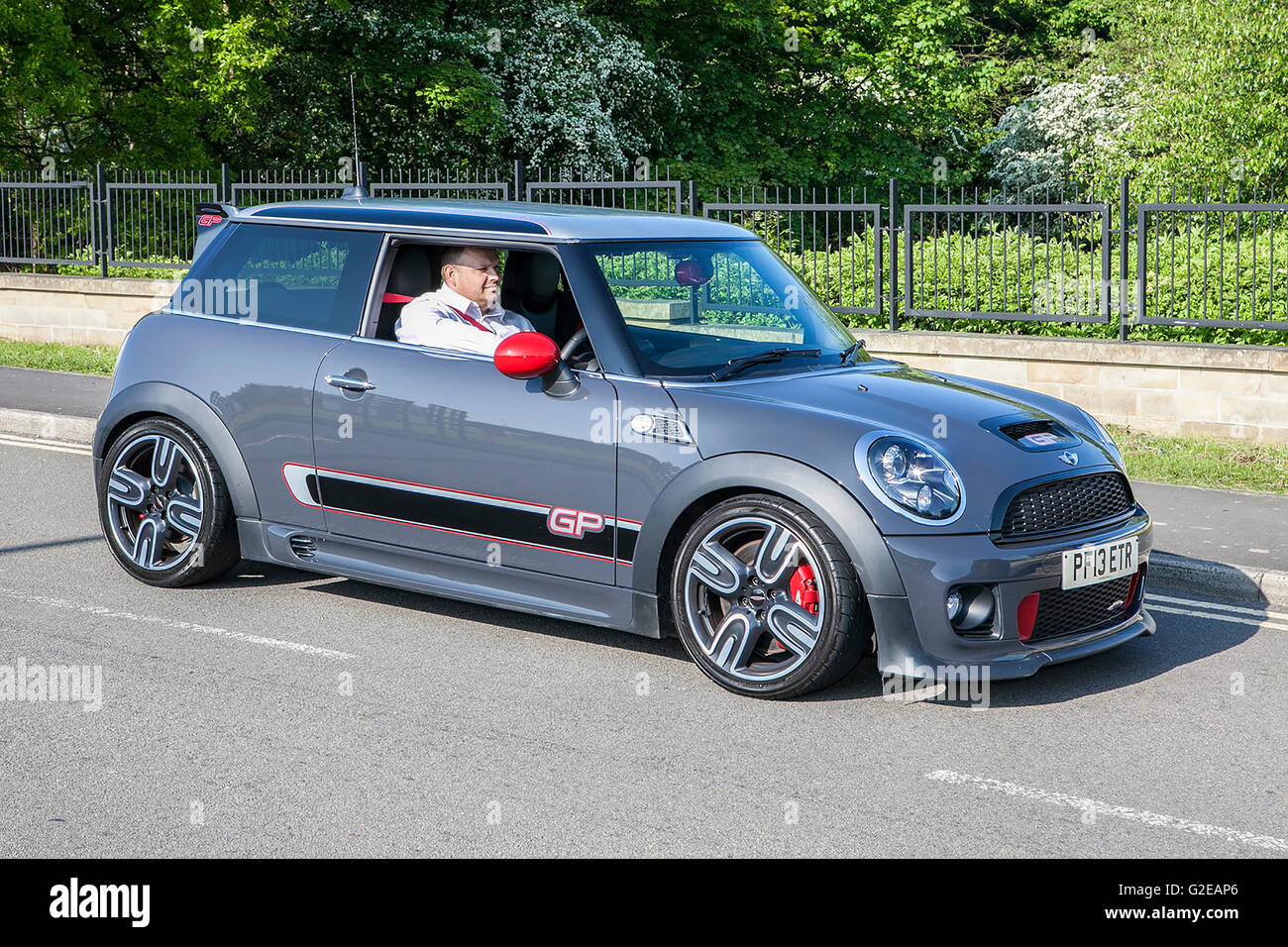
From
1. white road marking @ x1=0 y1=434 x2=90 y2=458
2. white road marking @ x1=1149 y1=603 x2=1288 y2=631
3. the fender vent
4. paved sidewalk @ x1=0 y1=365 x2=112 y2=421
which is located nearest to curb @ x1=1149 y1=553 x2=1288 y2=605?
white road marking @ x1=1149 y1=603 x2=1288 y2=631

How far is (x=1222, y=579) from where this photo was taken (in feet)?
24.2

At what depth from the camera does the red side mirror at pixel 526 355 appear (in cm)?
572

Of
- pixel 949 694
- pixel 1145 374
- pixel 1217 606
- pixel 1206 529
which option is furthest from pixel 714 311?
pixel 1145 374

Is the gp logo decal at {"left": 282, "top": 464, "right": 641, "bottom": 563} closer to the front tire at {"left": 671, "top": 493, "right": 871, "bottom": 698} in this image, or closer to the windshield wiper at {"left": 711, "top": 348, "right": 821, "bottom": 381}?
the front tire at {"left": 671, "top": 493, "right": 871, "bottom": 698}

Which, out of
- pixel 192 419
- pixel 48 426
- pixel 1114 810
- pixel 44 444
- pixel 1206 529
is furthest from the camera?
pixel 48 426

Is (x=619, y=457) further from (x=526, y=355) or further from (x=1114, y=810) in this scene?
(x=1114, y=810)

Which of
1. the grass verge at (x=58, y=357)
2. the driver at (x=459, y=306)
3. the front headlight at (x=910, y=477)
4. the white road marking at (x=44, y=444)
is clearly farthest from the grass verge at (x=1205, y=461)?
the grass verge at (x=58, y=357)

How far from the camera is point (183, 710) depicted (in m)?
5.25

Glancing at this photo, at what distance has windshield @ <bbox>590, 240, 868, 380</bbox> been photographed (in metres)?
5.88

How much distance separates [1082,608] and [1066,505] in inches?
15.1

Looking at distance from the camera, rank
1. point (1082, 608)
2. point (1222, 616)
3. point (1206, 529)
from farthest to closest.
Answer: point (1206, 529)
point (1222, 616)
point (1082, 608)

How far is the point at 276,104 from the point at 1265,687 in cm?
2545

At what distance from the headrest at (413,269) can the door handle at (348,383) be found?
1.42ft
